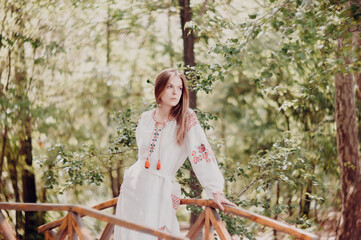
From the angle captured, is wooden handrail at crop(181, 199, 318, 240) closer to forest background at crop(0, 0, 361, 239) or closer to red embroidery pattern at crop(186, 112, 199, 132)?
red embroidery pattern at crop(186, 112, 199, 132)

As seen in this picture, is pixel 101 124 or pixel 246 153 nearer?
pixel 101 124

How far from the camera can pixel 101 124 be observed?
8.09 metres

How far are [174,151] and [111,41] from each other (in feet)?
17.9

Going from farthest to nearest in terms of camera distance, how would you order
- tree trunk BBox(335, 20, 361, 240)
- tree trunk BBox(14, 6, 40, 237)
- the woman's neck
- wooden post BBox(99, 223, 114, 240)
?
tree trunk BBox(14, 6, 40, 237), tree trunk BBox(335, 20, 361, 240), wooden post BBox(99, 223, 114, 240), the woman's neck

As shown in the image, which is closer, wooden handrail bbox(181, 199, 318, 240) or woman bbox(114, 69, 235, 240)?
wooden handrail bbox(181, 199, 318, 240)

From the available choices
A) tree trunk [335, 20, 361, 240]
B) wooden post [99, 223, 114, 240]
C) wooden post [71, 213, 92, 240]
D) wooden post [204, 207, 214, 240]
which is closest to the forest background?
tree trunk [335, 20, 361, 240]

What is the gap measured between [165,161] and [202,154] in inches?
8.3

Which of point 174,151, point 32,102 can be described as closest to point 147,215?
point 174,151

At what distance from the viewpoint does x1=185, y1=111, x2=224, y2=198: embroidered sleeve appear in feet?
9.09

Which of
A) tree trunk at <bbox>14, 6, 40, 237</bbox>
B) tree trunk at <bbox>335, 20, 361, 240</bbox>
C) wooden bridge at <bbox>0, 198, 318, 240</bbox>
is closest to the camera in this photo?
wooden bridge at <bbox>0, 198, 318, 240</bbox>

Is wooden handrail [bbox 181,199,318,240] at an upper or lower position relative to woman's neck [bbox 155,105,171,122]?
lower

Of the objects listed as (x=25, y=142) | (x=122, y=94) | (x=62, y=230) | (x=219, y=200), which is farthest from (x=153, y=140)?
(x=122, y=94)

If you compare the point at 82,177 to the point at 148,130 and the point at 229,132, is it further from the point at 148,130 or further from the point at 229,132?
the point at 229,132

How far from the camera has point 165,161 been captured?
2848 mm
